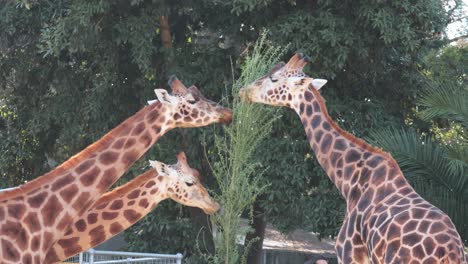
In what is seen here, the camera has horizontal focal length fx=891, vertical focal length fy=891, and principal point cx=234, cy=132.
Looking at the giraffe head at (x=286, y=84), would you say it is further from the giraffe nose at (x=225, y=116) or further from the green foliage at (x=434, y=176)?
the green foliage at (x=434, y=176)

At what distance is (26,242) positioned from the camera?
23.3ft

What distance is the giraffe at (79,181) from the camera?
7105mm

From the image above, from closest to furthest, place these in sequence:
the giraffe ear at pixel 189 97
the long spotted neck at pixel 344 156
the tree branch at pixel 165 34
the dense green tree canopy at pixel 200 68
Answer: the long spotted neck at pixel 344 156, the giraffe ear at pixel 189 97, the dense green tree canopy at pixel 200 68, the tree branch at pixel 165 34

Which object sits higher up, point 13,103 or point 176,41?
point 176,41

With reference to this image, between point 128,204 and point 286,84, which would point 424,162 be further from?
point 128,204

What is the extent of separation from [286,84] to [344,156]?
1.01 meters

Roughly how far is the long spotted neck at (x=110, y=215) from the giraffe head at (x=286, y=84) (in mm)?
1329

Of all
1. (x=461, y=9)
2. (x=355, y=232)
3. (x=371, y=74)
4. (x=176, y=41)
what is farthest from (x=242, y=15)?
(x=355, y=232)

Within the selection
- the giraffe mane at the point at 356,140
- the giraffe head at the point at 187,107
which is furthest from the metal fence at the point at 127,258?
the giraffe mane at the point at 356,140

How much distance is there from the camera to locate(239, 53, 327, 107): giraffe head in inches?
334

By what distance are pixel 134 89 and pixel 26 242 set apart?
618 cm

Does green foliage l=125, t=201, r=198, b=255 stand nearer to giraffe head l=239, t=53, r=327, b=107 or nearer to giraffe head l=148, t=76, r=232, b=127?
giraffe head l=239, t=53, r=327, b=107

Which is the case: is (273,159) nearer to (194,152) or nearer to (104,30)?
(194,152)

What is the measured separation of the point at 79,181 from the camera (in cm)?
750
